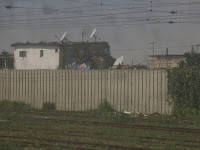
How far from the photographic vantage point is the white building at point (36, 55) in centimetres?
4500

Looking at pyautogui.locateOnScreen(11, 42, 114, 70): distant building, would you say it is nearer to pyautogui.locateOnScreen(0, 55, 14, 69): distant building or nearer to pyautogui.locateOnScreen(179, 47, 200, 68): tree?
pyautogui.locateOnScreen(0, 55, 14, 69): distant building

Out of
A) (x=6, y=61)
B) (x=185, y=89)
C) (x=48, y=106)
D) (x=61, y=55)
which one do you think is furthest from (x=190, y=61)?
(x=6, y=61)

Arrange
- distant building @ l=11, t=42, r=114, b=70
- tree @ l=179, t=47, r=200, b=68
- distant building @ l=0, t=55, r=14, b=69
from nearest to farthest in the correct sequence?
tree @ l=179, t=47, r=200, b=68 < distant building @ l=11, t=42, r=114, b=70 < distant building @ l=0, t=55, r=14, b=69

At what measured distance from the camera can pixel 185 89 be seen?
16.9 meters

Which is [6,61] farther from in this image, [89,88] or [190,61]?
[190,61]

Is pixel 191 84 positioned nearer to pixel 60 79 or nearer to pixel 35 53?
pixel 60 79

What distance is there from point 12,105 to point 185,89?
435 inches

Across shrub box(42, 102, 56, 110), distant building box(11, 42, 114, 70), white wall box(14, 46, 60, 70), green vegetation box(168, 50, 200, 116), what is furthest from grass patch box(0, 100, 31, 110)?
white wall box(14, 46, 60, 70)

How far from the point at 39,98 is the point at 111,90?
Result: 5.20 meters

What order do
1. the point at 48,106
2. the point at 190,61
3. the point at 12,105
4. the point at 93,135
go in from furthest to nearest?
the point at 12,105 → the point at 48,106 → the point at 190,61 → the point at 93,135

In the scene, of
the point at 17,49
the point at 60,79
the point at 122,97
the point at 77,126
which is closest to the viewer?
the point at 77,126

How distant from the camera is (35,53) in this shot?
46062 mm

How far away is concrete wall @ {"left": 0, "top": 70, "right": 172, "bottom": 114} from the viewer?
18.3m

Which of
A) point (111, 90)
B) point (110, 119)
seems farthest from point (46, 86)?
point (110, 119)
